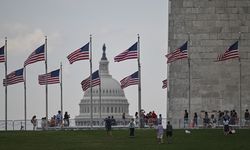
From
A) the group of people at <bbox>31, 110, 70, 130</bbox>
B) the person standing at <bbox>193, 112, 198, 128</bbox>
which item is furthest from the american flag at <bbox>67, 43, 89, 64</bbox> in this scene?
the person standing at <bbox>193, 112, 198, 128</bbox>

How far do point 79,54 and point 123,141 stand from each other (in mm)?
19592

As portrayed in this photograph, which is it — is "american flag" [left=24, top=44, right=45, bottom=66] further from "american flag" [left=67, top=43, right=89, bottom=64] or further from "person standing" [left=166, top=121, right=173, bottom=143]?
"person standing" [left=166, top=121, right=173, bottom=143]

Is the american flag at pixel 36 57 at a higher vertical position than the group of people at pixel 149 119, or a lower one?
higher

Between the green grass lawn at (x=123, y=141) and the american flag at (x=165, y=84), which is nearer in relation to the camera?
the green grass lawn at (x=123, y=141)

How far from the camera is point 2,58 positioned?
87.2 m

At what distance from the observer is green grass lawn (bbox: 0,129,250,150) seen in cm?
5997

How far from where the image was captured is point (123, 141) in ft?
217

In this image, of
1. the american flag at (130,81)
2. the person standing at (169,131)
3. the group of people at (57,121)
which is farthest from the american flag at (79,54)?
the person standing at (169,131)

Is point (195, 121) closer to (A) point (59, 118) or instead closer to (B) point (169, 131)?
(A) point (59, 118)

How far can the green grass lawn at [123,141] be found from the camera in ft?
197

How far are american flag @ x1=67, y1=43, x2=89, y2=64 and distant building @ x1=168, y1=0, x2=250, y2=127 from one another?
987 cm

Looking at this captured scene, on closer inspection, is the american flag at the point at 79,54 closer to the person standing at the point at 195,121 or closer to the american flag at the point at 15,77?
the american flag at the point at 15,77

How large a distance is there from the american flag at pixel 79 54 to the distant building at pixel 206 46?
987 cm

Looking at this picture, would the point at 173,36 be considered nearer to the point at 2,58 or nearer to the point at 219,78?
the point at 219,78
